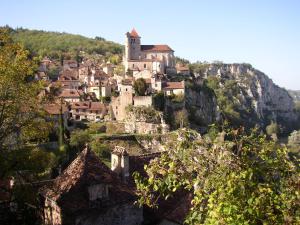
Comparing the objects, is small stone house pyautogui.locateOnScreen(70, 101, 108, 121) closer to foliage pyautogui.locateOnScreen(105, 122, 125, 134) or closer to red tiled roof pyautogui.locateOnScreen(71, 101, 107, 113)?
red tiled roof pyautogui.locateOnScreen(71, 101, 107, 113)

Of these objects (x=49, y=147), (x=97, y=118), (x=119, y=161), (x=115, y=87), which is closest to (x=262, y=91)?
(x=115, y=87)

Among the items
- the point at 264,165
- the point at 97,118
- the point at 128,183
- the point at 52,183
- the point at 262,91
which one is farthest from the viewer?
the point at 262,91

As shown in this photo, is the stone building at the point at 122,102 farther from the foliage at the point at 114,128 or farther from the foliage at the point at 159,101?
the foliage at the point at 159,101

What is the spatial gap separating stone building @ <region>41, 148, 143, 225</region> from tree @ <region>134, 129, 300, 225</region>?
363 inches

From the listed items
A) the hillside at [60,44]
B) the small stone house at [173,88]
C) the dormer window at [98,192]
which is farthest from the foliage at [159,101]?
the hillside at [60,44]

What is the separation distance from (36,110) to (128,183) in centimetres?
840

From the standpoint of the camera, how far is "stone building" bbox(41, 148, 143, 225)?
1872cm

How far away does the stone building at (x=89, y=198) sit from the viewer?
18719mm

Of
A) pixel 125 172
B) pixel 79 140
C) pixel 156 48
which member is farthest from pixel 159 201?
pixel 156 48

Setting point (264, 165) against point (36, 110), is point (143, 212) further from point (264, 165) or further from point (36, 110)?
point (264, 165)

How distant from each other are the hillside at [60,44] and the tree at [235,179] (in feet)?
469

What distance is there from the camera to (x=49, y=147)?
157 ft

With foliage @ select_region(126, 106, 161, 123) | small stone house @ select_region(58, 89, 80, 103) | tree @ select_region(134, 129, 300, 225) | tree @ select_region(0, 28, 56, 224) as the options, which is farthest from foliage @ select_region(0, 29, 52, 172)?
small stone house @ select_region(58, 89, 80, 103)

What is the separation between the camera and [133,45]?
289ft
